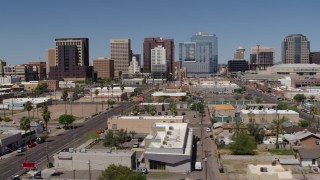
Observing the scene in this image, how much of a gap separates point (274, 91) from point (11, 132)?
97689 millimetres

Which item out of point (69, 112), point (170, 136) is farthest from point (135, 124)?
point (69, 112)

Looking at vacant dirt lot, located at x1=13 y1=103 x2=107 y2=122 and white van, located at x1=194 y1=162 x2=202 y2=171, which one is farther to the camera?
vacant dirt lot, located at x1=13 y1=103 x2=107 y2=122

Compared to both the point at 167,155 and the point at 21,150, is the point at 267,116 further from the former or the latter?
the point at 21,150

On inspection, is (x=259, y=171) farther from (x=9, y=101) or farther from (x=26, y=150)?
(x=9, y=101)

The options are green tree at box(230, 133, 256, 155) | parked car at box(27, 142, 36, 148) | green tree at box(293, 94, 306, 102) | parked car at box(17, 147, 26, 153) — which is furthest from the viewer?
green tree at box(293, 94, 306, 102)

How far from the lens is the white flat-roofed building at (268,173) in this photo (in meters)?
29.7

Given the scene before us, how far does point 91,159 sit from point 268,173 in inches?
707

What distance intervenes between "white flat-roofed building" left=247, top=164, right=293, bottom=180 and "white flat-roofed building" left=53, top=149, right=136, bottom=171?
13.0 m

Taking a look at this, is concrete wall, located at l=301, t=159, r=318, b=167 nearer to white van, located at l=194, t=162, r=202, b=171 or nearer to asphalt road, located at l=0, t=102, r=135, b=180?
white van, located at l=194, t=162, r=202, b=171

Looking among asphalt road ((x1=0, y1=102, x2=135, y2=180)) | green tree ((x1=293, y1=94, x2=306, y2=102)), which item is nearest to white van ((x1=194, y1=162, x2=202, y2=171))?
asphalt road ((x1=0, y1=102, x2=135, y2=180))

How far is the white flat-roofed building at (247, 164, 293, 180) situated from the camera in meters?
→ 29.7

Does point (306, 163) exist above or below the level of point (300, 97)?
below

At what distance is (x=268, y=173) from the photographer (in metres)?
30.2

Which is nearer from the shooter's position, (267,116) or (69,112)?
(267,116)
